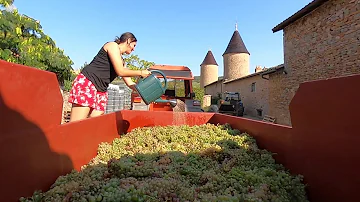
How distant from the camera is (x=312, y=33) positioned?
9344 millimetres

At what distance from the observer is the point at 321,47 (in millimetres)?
8781

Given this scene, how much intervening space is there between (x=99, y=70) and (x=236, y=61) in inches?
1288

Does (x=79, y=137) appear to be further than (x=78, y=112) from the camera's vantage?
No

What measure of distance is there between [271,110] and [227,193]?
43.2ft

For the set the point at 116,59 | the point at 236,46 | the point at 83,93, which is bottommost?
the point at 83,93

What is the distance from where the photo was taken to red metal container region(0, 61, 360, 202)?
110 centimetres

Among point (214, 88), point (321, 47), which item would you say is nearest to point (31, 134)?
point (321, 47)

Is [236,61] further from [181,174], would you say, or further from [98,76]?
[181,174]


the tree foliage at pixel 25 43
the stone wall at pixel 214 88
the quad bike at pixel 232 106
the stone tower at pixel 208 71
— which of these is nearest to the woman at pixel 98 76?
the tree foliage at pixel 25 43

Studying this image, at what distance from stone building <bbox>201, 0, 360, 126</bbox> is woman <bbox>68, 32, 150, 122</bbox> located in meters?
7.34

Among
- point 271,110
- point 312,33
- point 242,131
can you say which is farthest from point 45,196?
point 271,110

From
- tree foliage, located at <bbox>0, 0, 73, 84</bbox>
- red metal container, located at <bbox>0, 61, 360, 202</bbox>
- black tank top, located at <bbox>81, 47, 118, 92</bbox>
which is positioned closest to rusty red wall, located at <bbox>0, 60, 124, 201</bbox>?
red metal container, located at <bbox>0, 61, 360, 202</bbox>

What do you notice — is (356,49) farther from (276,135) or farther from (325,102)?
(325,102)

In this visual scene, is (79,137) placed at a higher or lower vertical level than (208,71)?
lower
